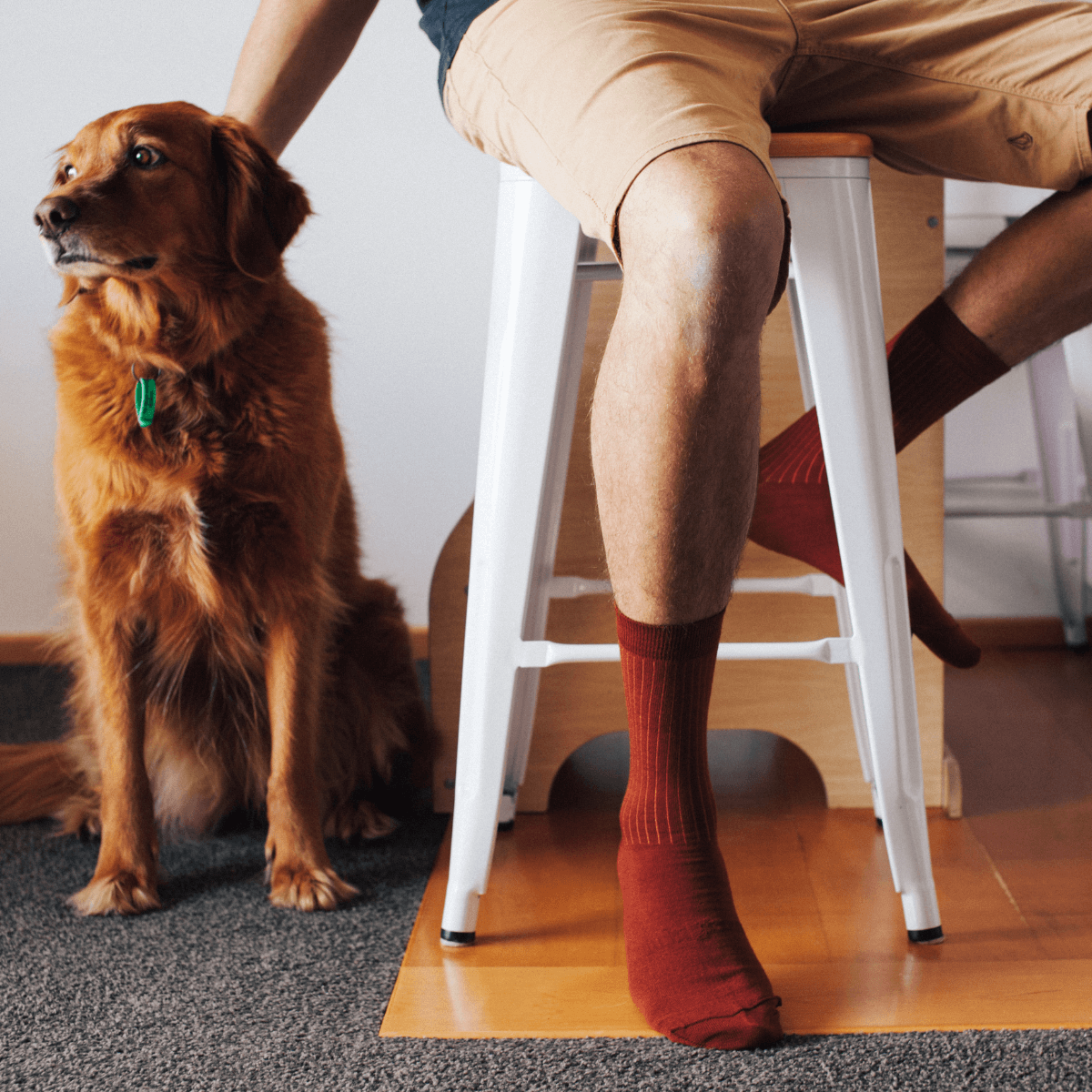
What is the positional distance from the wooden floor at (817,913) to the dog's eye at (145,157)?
768 mm

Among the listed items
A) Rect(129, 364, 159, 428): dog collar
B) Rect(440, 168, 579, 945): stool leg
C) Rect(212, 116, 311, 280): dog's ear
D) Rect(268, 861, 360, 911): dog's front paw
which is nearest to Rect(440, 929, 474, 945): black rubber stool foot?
Rect(440, 168, 579, 945): stool leg

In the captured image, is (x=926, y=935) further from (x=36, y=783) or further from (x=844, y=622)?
(x=36, y=783)

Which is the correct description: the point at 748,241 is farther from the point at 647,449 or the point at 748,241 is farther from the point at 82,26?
the point at 82,26

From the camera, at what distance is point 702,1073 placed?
0.77 m

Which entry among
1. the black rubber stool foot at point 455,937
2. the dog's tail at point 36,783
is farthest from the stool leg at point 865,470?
the dog's tail at point 36,783

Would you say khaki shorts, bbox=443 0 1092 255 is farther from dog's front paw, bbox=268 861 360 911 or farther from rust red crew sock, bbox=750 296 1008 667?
dog's front paw, bbox=268 861 360 911

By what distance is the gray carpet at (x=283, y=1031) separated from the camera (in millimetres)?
767

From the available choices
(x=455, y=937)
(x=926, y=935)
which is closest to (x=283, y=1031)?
(x=455, y=937)

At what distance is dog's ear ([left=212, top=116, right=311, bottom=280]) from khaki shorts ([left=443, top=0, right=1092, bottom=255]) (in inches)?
9.8

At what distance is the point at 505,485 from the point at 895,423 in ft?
1.25

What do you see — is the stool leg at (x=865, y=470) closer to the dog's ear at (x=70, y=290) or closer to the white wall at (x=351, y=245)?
the dog's ear at (x=70, y=290)

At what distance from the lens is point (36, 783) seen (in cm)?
132


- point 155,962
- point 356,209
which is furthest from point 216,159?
point 356,209

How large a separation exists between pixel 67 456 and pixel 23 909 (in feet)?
1.48
